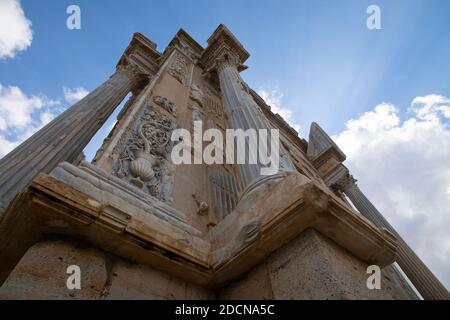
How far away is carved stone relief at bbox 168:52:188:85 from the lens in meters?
7.00

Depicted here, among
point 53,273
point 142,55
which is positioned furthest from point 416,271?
point 142,55

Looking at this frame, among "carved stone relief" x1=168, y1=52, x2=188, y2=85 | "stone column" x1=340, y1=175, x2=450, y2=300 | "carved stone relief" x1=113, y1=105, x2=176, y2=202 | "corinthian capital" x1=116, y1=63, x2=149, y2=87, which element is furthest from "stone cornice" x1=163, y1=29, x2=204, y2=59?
"stone column" x1=340, y1=175, x2=450, y2=300

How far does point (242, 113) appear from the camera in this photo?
14.4ft

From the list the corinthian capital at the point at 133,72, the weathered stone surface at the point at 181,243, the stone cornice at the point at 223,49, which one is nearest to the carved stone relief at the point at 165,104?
the weathered stone surface at the point at 181,243

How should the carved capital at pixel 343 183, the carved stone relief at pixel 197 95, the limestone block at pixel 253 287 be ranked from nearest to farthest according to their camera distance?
the limestone block at pixel 253 287 → the carved stone relief at pixel 197 95 → the carved capital at pixel 343 183

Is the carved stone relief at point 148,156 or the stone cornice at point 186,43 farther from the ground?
the stone cornice at point 186,43

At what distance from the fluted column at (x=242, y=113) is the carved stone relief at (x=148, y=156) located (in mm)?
1010

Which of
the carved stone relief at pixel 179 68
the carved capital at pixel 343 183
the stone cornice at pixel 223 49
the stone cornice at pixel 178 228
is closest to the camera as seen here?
the stone cornice at pixel 178 228

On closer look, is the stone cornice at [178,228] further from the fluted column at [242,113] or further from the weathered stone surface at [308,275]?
the fluted column at [242,113]

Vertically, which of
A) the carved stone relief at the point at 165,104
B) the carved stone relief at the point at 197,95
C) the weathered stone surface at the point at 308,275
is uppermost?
the carved stone relief at the point at 197,95

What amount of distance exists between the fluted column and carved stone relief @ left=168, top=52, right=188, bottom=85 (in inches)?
42.1

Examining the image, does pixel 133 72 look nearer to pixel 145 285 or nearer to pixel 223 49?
pixel 223 49

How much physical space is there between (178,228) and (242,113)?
8.74 ft

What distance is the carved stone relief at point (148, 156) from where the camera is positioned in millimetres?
3184
